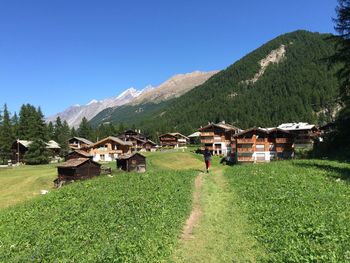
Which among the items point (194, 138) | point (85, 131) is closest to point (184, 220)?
point (85, 131)

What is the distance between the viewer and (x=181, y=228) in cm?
1903

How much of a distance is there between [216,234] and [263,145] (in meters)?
71.6

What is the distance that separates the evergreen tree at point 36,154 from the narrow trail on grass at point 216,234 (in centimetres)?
8694

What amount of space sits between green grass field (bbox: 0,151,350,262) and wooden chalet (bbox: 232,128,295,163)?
179ft

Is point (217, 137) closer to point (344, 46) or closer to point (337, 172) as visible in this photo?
point (344, 46)

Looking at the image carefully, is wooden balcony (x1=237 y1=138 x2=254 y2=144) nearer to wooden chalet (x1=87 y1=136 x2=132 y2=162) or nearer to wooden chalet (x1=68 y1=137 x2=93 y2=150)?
wooden chalet (x1=87 y1=136 x2=132 y2=162)

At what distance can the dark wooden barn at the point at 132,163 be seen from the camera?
7462cm

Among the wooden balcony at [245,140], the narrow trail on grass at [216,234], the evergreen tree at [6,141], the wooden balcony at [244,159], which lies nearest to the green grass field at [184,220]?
the narrow trail on grass at [216,234]

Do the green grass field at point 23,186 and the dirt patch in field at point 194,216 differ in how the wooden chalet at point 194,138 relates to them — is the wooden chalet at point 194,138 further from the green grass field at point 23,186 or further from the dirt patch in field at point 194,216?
the dirt patch in field at point 194,216

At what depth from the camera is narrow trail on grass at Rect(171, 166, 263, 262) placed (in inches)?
598

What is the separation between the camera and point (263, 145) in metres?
87.0

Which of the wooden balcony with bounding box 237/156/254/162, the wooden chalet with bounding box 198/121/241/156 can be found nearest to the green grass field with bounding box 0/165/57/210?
the wooden balcony with bounding box 237/156/254/162

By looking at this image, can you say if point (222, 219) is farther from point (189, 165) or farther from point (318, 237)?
point (189, 165)

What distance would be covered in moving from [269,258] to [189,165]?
7919 centimetres
